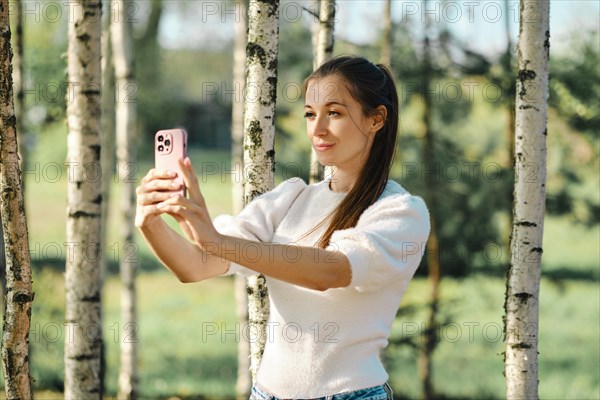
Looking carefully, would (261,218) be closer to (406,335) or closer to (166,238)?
(166,238)

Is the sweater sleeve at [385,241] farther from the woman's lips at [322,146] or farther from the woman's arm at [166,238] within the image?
the woman's arm at [166,238]

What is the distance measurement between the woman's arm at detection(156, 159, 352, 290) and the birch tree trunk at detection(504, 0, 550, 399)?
199 centimetres

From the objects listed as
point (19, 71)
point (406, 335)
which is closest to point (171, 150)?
point (19, 71)

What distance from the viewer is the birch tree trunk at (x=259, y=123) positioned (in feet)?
11.4

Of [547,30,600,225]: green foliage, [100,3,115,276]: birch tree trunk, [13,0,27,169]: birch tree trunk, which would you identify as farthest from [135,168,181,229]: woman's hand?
[547,30,600,225]: green foliage

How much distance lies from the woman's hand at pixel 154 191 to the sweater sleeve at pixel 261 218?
447mm

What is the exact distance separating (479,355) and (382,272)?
32.8 feet

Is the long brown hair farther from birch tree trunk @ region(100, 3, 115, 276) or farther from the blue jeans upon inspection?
birch tree trunk @ region(100, 3, 115, 276)

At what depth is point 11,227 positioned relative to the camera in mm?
2984

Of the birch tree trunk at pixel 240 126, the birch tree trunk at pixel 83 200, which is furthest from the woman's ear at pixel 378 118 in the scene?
the birch tree trunk at pixel 240 126

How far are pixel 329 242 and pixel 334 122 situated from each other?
35 cm

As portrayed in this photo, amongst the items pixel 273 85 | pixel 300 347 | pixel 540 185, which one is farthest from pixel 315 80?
pixel 540 185

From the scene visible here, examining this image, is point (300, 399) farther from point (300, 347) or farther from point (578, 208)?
point (578, 208)

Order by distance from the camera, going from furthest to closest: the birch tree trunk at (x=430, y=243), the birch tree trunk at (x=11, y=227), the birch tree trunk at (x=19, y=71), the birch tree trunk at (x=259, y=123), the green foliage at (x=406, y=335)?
the green foliage at (x=406, y=335) < the birch tree trunk at (x=430, y=243) < the birch tree trunk at (x=19, y=71) < the birch tree trunk at (x=259, y=123) < the birch tree trunk at (x=11, y=227)
